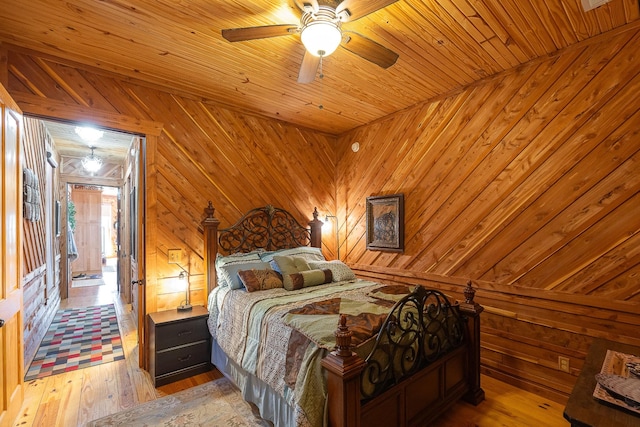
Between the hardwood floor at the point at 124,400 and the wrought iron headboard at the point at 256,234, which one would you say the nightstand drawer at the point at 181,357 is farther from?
the wrought iron headboard at the point at 256,234

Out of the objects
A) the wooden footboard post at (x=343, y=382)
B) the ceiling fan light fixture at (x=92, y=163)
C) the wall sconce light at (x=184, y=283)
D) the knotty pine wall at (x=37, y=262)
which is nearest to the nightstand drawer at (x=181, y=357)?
the wall sconce light at (x=184, y=283)

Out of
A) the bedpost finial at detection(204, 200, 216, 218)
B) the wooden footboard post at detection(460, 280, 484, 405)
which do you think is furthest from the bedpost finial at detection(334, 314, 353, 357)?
the bedpost finial at detection(204, 200, 216, 218)

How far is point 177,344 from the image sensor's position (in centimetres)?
283

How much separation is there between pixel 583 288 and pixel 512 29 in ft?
6.81

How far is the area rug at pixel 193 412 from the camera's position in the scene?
7.34 feet

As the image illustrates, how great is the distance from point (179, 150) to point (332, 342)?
2.65 m

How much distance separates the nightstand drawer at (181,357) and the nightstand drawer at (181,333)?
0.17 ft

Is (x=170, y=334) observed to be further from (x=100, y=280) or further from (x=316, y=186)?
(x=100, y=280)

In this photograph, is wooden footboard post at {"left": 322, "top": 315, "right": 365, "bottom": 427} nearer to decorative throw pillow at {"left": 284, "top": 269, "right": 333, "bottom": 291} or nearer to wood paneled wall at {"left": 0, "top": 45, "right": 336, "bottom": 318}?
decorative throw pillow at {"left": 284, "top": 269, "right": 333, "bottom": 291}

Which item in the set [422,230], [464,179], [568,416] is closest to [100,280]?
[422,230]

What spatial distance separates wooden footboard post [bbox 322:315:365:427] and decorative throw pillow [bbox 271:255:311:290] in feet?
4.98

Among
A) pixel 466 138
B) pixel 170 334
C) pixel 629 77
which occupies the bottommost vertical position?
pixel 170 334

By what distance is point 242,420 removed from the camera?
2.27m

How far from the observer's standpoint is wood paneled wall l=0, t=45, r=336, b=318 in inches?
103
